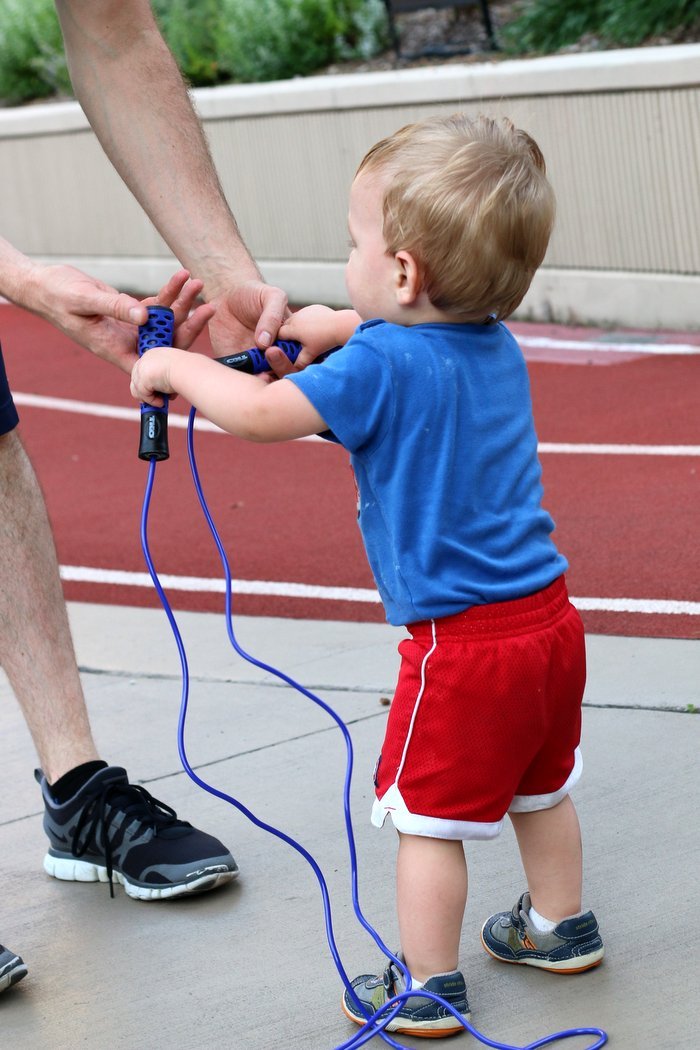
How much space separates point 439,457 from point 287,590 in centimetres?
310

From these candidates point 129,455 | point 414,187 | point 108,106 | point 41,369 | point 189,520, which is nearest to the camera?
point 414,187

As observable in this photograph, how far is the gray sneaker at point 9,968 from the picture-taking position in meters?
2.84

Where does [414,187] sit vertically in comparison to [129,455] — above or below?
above

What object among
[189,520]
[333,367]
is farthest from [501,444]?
[189,520]

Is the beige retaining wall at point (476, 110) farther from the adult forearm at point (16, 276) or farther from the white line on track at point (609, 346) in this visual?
the adult forearm at point (16, 276)

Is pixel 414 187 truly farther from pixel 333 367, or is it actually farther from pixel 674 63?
pixel 674 63

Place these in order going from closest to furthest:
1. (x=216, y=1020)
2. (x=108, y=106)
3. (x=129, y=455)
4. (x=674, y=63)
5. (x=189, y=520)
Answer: (x=216, y=1020) < (x=108, y=106) < (x=189, y=520) < (x=129, y=455) < (x=674, y=63)

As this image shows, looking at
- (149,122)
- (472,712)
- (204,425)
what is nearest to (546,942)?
(472,712)

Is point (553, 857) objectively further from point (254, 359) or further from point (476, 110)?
point (476, 110)

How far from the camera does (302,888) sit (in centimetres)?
317

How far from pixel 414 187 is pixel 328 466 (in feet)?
16.3

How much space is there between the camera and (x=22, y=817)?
3719 millimetres

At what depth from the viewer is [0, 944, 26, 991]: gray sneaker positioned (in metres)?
2.84

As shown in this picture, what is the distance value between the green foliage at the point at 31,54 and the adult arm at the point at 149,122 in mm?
12834
